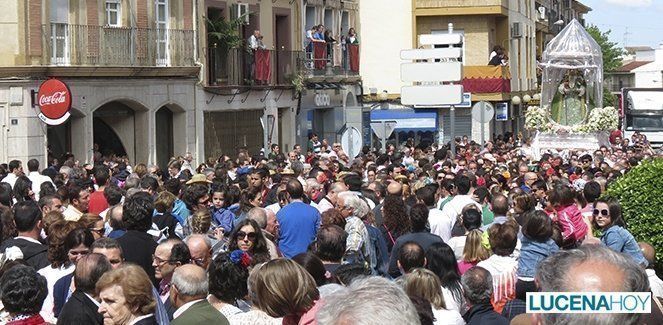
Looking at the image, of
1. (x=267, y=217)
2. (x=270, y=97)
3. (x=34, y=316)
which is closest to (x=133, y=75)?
(x=270, y=97)

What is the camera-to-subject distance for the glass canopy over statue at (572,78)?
3619 cm

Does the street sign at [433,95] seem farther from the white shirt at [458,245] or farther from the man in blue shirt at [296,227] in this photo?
the white shirt at [458,245]

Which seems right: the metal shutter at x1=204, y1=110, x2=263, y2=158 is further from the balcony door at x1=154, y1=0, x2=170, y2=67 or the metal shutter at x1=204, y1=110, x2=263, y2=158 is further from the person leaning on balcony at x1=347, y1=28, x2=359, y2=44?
the person leaning on balcony at x1=347, y1=28, x2=359, y2=44

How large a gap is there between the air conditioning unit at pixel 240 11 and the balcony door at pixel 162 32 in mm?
3925

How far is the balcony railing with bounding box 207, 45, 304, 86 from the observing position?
33.6 metres

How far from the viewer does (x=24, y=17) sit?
25.8 metres

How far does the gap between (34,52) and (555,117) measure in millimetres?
15691

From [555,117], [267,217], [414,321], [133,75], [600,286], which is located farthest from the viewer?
[555,117]

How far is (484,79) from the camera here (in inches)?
2012

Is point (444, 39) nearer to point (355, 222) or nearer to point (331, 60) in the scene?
point (331, 60)

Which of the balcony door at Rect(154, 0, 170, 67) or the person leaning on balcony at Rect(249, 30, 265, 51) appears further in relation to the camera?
the person leaning on balcony at Rect(249, 30, 265, 51)

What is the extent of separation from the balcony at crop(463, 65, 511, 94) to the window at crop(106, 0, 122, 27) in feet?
78.3

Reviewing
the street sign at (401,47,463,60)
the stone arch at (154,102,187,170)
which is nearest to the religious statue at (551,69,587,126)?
the street sign at (401,47,463,60)

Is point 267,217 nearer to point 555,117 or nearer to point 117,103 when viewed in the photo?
point 117,103
